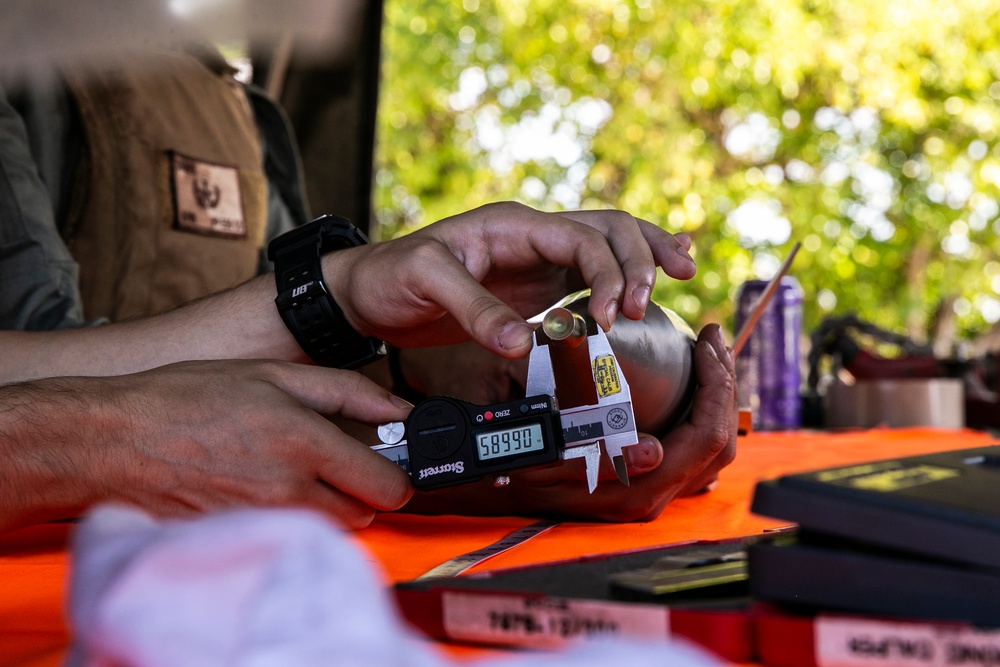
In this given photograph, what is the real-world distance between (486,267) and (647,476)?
269 mm

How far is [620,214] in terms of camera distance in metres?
0.96

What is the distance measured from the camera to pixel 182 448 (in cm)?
79

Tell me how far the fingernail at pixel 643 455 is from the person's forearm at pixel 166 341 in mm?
420

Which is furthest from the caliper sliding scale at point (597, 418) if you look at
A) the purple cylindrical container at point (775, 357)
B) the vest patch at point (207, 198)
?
the purple cylindrical container at point (775, 357)

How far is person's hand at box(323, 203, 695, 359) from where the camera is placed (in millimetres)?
852

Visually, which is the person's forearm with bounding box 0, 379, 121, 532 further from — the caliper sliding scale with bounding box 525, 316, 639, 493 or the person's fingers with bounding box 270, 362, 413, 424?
the caliper sliding scale with bounding box 525, 316, 639, 493

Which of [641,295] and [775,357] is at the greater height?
[641,295]

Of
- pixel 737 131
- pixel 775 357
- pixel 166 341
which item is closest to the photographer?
pixel 166 341

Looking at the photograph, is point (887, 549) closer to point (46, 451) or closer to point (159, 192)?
point (46, 451)

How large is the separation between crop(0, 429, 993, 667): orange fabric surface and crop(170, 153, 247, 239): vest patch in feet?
3.25

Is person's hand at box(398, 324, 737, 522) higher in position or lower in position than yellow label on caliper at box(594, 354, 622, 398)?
lower

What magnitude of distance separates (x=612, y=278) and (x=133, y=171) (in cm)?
116

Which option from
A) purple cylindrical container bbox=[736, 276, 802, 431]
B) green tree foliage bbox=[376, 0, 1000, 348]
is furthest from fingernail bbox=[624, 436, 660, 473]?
green tree foliage bbox=[376, 0, 1000, 348]

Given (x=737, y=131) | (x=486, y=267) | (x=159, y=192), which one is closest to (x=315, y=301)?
(x=486, y=267)
